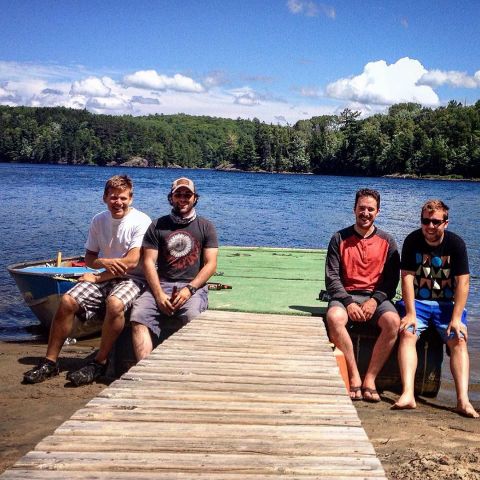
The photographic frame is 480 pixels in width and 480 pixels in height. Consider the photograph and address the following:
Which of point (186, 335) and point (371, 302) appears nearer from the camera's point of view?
point (186, 335)

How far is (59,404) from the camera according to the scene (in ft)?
18.5

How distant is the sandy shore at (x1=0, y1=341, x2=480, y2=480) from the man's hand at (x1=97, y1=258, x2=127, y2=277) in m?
Answer: 1.17

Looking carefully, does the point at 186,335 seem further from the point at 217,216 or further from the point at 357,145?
the point at 357,145

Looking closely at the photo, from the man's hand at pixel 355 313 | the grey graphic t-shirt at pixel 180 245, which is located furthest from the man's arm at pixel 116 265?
the man's hand at pixel 355 313

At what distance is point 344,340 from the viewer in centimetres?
581

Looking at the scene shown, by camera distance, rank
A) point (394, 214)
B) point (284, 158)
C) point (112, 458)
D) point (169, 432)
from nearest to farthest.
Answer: point (112, 458), point (169, 432), point (394, 214), point (284, 158)

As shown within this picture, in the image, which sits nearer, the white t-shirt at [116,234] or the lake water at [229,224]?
the white t-shirt at [116,234]

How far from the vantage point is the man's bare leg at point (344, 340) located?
581cm

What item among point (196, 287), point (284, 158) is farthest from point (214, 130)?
point (196, 287)

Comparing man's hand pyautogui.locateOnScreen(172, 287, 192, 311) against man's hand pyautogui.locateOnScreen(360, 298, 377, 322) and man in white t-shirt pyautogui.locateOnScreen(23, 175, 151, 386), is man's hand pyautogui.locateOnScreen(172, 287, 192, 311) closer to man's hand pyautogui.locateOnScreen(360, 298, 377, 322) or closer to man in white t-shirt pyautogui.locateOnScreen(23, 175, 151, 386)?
man in white t-shirt pyautogui.locateOnScreen(23, 175, 151, 386)

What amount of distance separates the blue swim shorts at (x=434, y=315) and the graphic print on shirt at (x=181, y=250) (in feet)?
7.34

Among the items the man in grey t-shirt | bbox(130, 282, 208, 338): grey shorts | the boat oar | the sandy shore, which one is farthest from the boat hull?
the man in grey t-shirt

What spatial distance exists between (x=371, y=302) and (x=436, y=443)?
1511mm

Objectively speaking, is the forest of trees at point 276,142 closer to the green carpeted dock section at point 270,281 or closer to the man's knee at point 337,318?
the green carpeted dock section at point 270,281
